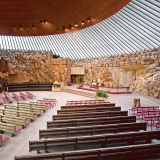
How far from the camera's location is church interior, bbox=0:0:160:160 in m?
4.57

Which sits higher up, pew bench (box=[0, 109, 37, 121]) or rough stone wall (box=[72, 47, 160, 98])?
rough stone wall (box=[72, 47, 160, 98])

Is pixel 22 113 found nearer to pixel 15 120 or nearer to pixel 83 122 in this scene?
pixel 15 120

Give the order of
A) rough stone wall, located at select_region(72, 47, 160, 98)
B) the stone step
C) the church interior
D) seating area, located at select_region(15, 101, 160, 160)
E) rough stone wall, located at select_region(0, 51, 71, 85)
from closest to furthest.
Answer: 1. seating area, located at select_region(15, 101, 160, 160)
2. the church interior
3. rough stone wall, located at select_region(72, 47, 160, 98)
4. the stone step
5. rough stone wall, located at select_region(0, 51, 71, 85)

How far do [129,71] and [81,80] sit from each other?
816 cm

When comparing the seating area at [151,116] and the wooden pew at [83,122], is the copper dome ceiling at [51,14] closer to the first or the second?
the seating area at [151,116]

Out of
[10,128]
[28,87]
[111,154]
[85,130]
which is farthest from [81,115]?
[28,87]

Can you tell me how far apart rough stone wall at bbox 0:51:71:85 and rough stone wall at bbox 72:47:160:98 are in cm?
308

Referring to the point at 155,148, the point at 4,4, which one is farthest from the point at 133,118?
the point at 4,4

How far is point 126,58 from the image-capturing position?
55.6 feet

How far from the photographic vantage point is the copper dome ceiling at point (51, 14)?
13.2 metres

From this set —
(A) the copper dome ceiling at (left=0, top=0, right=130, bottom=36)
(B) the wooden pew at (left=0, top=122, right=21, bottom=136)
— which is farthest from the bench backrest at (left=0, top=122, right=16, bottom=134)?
(A) the copper dome ceiling at (left=0, top=0, right=130, bottom=36)

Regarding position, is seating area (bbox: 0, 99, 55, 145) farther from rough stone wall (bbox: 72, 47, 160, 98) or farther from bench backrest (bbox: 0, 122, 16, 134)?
rough stone wall (bbox: 72, 47, 160, 98)

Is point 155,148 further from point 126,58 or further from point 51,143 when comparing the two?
point 126,58

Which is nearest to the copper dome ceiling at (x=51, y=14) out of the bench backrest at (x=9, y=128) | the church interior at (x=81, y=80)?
the church interior at (x=81, y=80)
